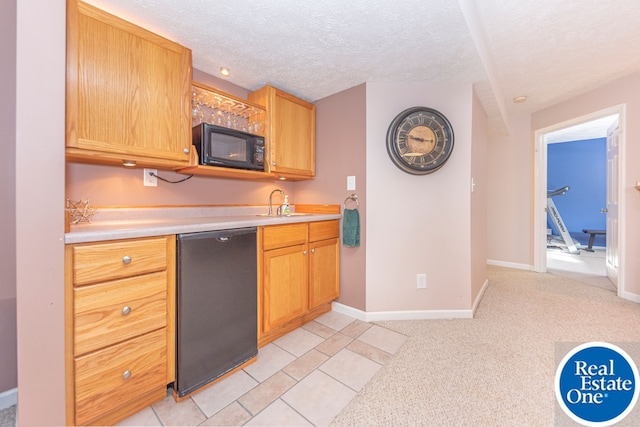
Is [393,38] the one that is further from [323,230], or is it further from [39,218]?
[39,218]

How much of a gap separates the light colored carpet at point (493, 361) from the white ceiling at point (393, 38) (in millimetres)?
2121

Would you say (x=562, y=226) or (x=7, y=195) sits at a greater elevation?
(x=7, y=195)

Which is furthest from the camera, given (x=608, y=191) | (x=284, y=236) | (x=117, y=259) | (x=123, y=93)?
(x=608, y=191)

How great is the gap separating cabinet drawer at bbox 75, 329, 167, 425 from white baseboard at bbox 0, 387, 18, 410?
63 centimetres

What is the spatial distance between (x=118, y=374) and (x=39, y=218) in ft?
2.51

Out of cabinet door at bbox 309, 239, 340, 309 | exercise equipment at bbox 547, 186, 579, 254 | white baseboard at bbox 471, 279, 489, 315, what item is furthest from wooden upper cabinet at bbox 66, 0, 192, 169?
exercise equipment at bbox 547, 186, 579, 254

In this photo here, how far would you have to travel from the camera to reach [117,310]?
3.75 ft

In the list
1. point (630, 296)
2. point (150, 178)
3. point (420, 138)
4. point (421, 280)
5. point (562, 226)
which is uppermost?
point (420, 138)

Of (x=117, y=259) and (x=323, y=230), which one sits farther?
(x=323, y=230)

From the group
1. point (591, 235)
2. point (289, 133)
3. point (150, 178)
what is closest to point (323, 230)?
point (289, 133)

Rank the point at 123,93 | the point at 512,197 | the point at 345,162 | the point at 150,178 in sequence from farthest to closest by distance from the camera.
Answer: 1. the point at 512,197
2. the point at 345,162
3. the point at 150,178
4. the point at 123,93

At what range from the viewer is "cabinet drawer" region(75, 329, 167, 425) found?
1.06m

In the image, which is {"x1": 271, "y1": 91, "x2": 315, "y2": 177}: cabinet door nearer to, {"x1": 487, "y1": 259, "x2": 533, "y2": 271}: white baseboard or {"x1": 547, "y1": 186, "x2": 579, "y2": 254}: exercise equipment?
{"x1": 487, "y1": 259, "x2": 533, "y2": 271}: white baseboard

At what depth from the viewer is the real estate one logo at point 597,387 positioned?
3.97ft
